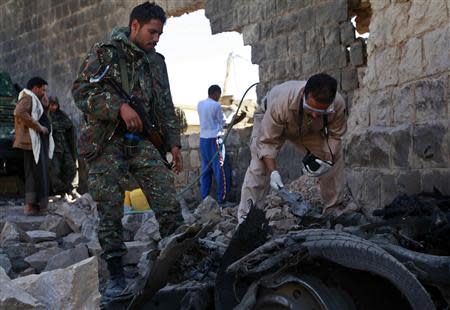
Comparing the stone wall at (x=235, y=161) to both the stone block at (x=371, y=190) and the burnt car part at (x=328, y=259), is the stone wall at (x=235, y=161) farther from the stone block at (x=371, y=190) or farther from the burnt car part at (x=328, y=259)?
the burnt car part at (x=328, y=259)

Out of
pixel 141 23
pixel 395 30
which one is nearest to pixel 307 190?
pixel 395 30

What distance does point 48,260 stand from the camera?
4758mm

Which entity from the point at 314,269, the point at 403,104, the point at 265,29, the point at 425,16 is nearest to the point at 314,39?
the point at 265,29

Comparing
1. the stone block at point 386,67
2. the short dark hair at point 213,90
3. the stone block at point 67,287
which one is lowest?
the stone block at point 67,287

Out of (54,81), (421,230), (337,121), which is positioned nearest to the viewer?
(421,230)

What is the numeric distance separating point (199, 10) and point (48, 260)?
5.55 meters

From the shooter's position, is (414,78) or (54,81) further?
(54,81)

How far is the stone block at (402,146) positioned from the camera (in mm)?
3967

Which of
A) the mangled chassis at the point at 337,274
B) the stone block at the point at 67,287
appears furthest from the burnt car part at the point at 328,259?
the stone block at the point at 67,287

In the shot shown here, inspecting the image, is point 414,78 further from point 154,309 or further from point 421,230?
point 154,309

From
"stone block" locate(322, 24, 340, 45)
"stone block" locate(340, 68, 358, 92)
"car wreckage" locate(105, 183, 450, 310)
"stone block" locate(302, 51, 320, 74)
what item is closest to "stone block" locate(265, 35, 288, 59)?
"stone block" locate(302, 51, 320, 74)

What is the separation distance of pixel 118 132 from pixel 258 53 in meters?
4.32

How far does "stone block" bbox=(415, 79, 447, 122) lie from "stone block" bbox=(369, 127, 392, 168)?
0.97 ft

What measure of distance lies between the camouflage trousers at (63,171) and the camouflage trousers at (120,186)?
6164mm
